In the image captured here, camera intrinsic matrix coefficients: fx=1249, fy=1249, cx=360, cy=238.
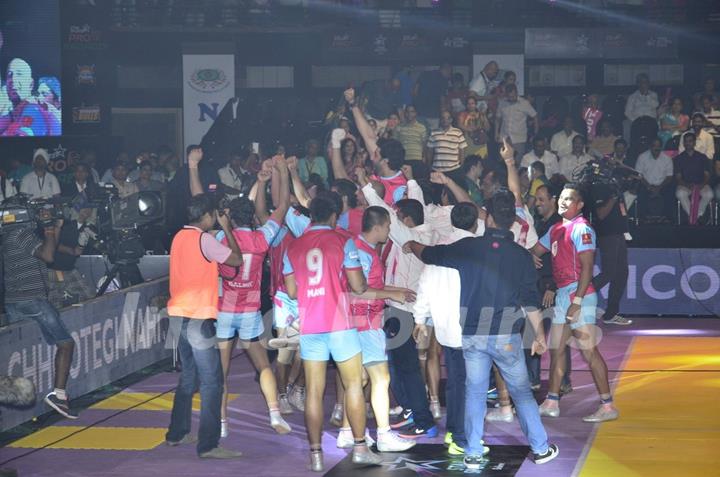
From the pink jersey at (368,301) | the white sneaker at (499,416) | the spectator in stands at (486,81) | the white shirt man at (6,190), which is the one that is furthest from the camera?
the spectator in stands at (486,81)

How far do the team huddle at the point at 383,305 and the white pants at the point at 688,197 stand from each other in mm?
9828

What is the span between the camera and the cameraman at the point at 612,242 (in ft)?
56.3

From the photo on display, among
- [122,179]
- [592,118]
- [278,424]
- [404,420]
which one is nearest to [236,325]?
[278,424]

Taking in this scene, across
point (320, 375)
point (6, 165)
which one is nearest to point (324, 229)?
point (320, 375)

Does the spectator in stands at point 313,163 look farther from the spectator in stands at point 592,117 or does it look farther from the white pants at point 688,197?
the white pants at point 688,197

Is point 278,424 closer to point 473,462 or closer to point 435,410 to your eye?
point 435,410

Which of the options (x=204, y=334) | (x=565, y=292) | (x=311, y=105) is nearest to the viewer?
(x=204, y=334)

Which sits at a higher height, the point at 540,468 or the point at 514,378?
the point at 514,378

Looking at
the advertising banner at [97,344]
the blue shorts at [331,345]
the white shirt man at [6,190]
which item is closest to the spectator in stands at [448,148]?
the advertising banner at [97,344]

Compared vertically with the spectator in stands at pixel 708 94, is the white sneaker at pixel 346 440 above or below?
below

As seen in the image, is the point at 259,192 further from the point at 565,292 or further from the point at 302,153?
the point at 302,153

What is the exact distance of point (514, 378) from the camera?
10.2m

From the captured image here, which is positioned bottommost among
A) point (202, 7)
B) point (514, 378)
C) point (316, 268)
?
point (514, 378)

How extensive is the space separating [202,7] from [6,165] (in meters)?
5.95
